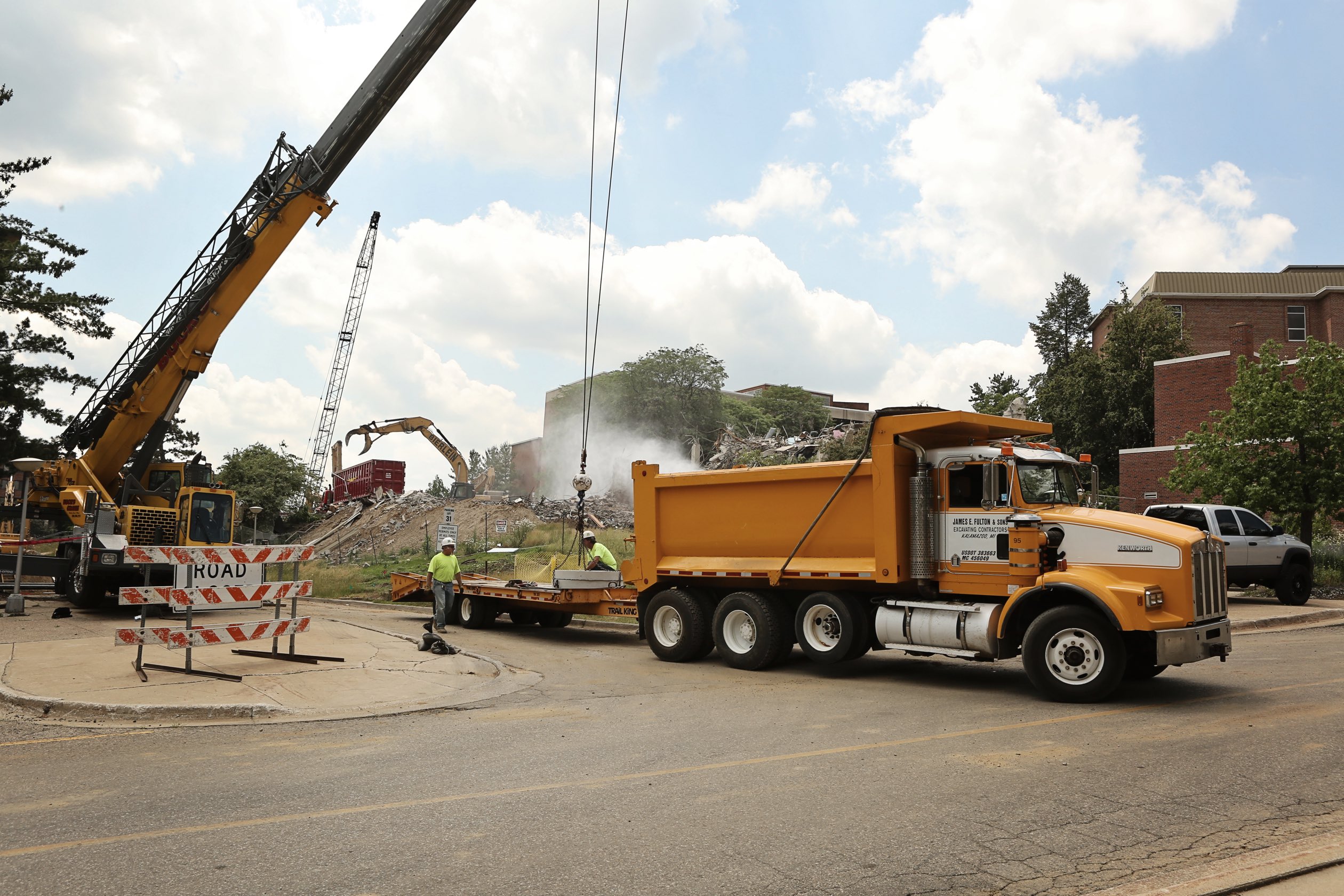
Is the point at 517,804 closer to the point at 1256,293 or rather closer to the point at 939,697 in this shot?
the point at 939,697

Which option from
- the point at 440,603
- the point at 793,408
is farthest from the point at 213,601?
the point at 793,408

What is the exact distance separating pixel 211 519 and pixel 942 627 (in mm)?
15567

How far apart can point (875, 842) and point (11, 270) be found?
89.3 feet

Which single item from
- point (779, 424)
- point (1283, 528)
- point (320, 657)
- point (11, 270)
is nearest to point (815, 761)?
point (320, 657)

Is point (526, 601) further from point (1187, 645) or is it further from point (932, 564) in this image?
point (1187, 645)

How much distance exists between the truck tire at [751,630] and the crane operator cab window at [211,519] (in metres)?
12.2

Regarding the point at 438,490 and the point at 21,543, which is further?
the point at 438,490

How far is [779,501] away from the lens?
1272cm

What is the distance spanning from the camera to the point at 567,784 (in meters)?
6.43

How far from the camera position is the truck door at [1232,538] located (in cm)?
1928

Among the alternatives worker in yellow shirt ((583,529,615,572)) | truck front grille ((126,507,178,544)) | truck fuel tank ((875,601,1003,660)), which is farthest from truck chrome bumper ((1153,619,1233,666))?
truck front grille ((126,507,178,544))

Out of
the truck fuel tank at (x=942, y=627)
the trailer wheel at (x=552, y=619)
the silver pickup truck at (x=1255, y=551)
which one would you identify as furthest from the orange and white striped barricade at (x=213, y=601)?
the silver pickup truck at (x=1255, y=551)

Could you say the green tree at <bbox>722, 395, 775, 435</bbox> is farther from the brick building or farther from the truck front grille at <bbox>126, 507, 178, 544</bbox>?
the truck front grille at <bbox>126, 507, 178, 544</bbox>

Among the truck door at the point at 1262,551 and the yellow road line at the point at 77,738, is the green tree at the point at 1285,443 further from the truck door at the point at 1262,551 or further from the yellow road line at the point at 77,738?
the yellow road line at the point at 77,738
